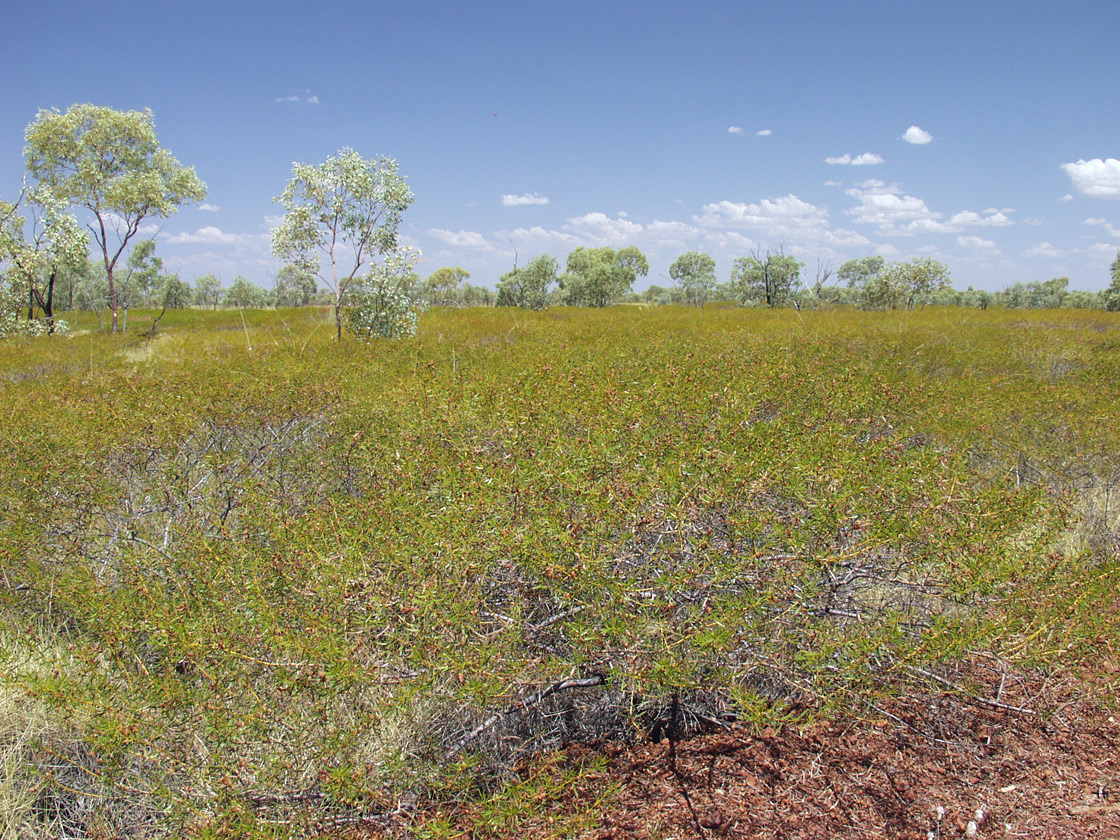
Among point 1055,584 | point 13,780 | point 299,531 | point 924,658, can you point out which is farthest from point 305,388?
point 1055,584

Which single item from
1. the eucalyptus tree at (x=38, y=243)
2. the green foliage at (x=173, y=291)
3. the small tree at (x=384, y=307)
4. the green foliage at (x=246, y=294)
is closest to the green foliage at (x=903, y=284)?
the small tree at (x=384, y=307)

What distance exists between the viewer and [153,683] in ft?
6.75

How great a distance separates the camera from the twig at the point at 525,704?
236 centimetres

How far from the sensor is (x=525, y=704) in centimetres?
241

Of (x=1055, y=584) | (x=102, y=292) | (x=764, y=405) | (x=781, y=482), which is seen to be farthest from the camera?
(x=102, y=292)

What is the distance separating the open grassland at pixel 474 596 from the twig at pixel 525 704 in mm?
26

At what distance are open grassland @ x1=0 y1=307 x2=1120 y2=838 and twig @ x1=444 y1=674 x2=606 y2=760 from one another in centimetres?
3

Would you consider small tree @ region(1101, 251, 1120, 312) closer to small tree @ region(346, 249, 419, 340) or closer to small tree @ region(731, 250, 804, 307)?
small tree @ region(731, 250, 804, 307)

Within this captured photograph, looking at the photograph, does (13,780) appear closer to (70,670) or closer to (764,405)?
(70,670)

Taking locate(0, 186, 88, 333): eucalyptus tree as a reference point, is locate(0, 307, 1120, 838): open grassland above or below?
below

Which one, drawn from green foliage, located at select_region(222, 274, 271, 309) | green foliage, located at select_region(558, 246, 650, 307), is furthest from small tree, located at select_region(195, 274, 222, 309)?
green foliage, located at select_region(558, 246, 650, 307)

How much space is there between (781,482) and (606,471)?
794 mm

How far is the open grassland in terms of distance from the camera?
211 centimetres

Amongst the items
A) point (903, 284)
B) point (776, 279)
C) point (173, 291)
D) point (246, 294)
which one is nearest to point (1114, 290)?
point (903, 284)
